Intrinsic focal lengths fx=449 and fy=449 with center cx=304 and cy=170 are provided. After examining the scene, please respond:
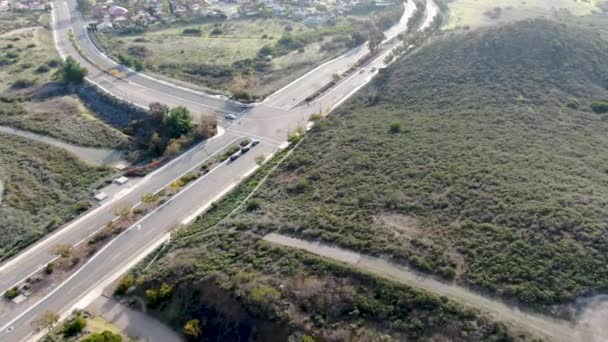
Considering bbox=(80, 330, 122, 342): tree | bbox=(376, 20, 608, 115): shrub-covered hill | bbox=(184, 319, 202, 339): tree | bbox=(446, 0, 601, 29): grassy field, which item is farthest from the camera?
bbox=(446, 0, 601, 29): grassy field

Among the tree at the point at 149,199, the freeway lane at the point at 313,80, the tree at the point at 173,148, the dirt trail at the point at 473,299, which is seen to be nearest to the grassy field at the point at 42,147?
the tree at the point at 173,148

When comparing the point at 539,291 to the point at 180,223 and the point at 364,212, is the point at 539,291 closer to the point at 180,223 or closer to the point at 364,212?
the point at 364,212

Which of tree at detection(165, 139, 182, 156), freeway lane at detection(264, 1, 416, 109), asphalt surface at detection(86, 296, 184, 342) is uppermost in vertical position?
freeway lane at detection(264, 1, 416, 109)

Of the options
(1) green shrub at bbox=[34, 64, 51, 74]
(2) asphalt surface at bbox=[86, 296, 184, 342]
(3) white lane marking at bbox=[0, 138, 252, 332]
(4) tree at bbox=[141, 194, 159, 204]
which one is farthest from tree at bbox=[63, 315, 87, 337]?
(1) green shrub at bbox=[34, 64, 51, 74]

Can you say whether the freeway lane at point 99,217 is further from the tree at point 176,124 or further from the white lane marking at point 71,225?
the tree at point 176,124

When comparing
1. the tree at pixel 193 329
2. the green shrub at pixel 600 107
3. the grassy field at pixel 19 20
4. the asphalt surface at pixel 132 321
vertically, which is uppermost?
the grassy field at pixel 19 20

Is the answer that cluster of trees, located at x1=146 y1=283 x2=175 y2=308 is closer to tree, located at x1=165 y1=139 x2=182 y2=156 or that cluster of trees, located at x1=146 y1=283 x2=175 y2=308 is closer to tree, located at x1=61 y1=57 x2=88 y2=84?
tree, located at x1=165 y1=139 x2=182 y2=156

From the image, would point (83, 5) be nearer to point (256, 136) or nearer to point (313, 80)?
point (313, 80)
